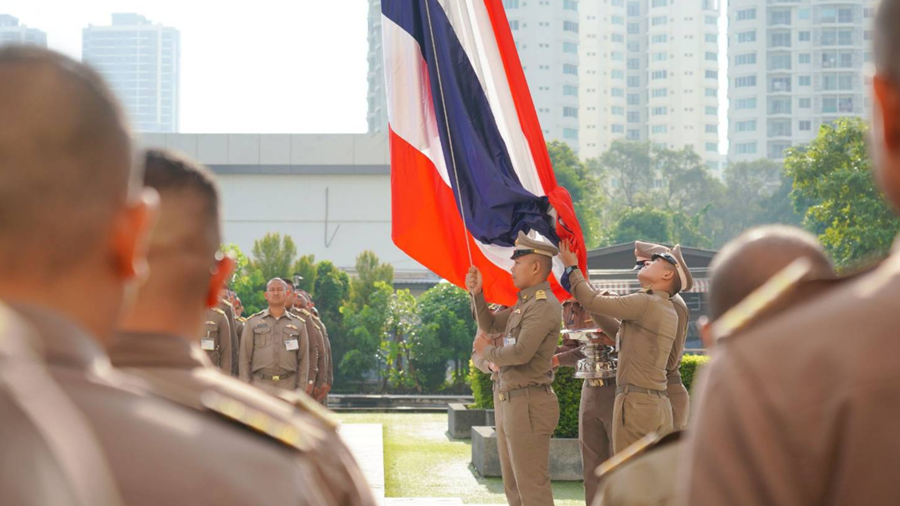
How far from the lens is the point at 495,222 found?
26.7 ft

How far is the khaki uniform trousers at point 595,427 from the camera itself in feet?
27.7

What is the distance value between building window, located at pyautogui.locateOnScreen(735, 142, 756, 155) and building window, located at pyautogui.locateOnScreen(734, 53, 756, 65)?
28.3 ft

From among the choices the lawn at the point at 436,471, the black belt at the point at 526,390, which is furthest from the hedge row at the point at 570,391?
the black belt at the point at 526,390

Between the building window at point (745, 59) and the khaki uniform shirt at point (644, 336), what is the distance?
115840 mm

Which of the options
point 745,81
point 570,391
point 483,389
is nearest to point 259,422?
point 570,391

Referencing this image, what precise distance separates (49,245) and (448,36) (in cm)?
722

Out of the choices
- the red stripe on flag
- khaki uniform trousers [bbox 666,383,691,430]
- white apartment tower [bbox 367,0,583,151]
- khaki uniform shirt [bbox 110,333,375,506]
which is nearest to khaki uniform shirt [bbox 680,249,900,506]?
khaki uniform shirt [bbox 110,333,375,506]

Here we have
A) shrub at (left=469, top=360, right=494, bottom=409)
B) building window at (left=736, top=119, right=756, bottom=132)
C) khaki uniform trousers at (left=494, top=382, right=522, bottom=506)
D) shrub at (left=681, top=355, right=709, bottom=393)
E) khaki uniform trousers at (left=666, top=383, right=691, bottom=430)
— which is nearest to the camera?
khaki uniform trousers at (left=494, top=382, right=522, bottom=506)

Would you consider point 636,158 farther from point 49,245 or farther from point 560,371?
point 49,245

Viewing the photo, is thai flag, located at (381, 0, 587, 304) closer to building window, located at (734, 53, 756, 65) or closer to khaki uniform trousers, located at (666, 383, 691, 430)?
khaki uniform trousers, located at (666, 383, 691, 430)

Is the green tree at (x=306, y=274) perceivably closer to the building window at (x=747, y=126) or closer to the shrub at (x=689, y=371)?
the shrub at (x=689, y=371)

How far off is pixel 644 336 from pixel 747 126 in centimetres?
11725

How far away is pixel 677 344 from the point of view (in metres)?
8.40

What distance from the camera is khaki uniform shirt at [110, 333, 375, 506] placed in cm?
183
